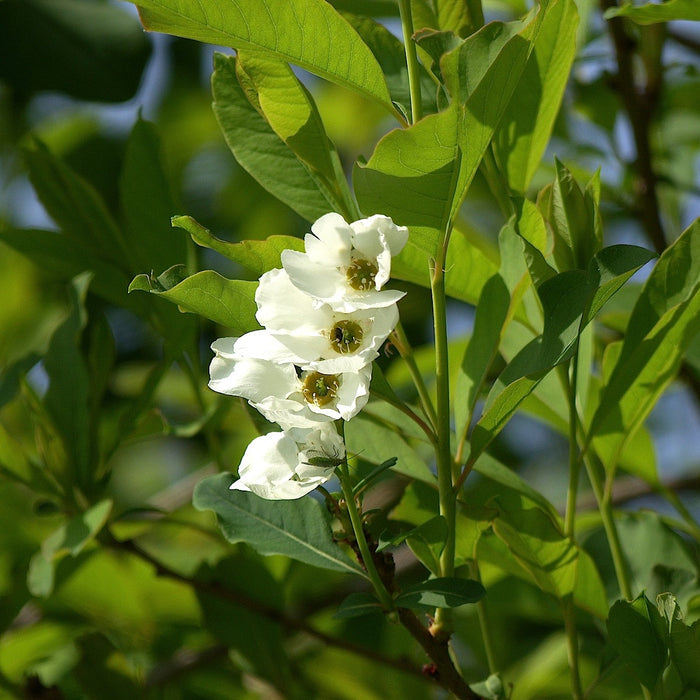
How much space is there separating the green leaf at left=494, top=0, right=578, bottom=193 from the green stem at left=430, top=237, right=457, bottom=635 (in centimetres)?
24

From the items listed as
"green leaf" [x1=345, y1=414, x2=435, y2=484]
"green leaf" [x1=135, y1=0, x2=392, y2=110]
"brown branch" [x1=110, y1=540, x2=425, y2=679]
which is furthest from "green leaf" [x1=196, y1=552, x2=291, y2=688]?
"green leaf" [x1=135, y1=0, x2=392, y2=110]

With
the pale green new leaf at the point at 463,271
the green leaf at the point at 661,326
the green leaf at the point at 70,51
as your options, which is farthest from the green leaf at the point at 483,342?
the green leaf at the point at 70,51

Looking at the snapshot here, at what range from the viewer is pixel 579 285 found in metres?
0.73

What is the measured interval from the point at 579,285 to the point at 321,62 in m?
0.28

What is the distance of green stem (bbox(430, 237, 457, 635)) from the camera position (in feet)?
2.39

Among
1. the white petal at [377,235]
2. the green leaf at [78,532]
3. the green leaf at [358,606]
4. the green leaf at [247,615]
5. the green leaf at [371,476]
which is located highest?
the white petal at [377,235]

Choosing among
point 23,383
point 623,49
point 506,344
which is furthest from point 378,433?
point 623,49

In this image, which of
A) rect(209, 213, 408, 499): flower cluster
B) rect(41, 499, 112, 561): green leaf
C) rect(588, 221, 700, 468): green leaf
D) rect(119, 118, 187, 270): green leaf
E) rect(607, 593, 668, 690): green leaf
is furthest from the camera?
rect(119, 118, 187, 270): green leaf

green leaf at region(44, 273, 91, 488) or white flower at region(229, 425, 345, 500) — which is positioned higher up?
white flower at region(229, 425, 345, 500)

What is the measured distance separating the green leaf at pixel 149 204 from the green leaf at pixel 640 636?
0.68 metres

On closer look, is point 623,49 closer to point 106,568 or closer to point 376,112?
point 106,568

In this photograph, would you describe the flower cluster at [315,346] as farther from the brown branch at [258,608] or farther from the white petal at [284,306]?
the brown branch at [258,608]

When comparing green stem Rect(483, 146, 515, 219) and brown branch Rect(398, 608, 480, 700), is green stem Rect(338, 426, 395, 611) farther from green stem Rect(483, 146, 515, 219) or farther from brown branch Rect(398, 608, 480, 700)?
green stem Rect(483, 146, 515, 219)

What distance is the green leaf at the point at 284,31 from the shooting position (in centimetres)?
74
